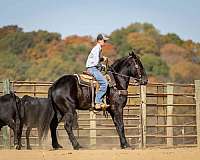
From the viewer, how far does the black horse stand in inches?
490

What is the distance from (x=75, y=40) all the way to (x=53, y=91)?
53322mm

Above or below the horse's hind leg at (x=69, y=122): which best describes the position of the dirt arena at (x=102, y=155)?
below

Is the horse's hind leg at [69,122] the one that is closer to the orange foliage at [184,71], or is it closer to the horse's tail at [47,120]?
the horse's tail at [47,120]

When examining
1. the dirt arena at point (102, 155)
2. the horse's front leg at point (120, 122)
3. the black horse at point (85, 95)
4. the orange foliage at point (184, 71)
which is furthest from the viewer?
the orange foliage at point (184, 71)

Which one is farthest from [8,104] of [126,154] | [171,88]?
[171,88]

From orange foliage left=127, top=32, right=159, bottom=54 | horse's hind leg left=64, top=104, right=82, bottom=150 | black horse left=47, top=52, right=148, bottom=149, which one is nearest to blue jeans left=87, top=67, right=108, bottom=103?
black horse left=47, top=52, right=148, bottom=149

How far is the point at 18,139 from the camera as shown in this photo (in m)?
12.9

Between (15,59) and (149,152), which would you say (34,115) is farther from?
(15,59)

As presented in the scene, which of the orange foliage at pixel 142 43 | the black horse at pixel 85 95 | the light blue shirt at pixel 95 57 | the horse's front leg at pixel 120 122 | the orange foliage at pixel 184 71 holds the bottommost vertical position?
the horse's front leg at pixel 120 122

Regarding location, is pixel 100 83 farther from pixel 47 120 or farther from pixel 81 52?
pixel 81 52

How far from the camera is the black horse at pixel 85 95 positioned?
12.4m

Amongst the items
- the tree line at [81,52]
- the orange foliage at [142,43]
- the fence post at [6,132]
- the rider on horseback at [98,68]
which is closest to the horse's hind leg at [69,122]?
the rider on horseback at [98,68]

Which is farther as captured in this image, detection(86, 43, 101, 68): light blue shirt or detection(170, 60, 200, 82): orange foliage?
detection(170, 60, 200, 82): orange foliage

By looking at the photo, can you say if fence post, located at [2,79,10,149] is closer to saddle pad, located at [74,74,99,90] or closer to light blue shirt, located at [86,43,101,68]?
saddle pad, located at [74,74,99,90]
